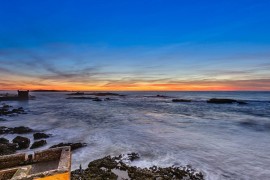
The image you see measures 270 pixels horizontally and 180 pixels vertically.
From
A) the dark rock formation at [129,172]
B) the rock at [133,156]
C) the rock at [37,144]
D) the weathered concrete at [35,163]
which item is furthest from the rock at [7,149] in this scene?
the rock at [133,156]

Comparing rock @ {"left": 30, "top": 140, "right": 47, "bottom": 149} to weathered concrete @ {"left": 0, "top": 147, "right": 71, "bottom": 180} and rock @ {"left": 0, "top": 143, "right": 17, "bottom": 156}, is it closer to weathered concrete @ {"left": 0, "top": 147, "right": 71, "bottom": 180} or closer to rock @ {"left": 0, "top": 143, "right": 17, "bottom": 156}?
rock @ {"left": 0, "top": 143, "right": 17, "bottom": 156}

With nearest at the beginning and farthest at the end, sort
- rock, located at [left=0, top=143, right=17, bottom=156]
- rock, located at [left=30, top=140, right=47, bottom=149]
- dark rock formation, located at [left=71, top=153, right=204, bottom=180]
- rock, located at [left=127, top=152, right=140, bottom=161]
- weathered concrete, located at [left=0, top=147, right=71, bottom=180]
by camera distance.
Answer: weathered concrete, located at [left=0, top=147, right=71, bottom=180]
dark rock formation, located at [left=71, top=153, right=204, bottom=180]
rock, located at [left=127, top=152, right=140, bottom=161]
rock, located at [left=0, top=143, right=17, bottom=156]
rock, located at [left=30, top=140, right=47, bottom=149]

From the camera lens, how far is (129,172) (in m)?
9.10

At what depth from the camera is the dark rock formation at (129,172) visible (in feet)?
27.8

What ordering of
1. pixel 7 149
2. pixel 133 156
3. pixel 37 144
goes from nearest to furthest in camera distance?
pixel 133 156
pixel 7 149
pixel 37 144

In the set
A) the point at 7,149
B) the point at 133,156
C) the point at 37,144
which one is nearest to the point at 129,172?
the point at 133,156

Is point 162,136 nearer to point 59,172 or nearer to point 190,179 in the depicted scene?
point 190,179

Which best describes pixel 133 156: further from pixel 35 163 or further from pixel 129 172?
pixel 35 163

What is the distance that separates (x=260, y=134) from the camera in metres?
18.6

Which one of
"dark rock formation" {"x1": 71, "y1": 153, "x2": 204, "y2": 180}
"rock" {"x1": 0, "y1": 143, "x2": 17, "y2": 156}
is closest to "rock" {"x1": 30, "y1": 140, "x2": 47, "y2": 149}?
"rock" {"x1": 0, "y1": 143, "x2": 17, "y2": 156}

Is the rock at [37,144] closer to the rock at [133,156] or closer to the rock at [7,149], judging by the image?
the rock at [7,149]

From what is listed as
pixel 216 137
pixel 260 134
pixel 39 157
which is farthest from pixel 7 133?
pixel 260 134

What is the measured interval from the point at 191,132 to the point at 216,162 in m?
7.76

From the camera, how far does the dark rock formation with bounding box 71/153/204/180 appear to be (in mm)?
8484
